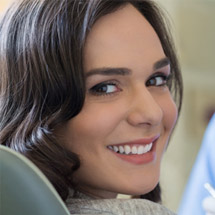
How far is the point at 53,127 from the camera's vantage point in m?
0.72

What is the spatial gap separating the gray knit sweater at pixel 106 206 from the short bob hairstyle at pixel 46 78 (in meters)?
0.02

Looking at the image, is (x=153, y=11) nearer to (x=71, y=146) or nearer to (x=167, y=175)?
(x=71, y=146)

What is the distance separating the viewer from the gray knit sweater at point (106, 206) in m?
0.70

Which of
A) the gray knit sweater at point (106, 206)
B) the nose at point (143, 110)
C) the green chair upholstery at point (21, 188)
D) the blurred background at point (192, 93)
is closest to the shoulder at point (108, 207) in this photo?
the gray knit sweater at point (106, 206)

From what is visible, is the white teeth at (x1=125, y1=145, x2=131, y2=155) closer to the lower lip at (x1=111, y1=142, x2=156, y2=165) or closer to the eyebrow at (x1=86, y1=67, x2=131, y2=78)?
the lower lip at (x1=111, y1=142, x2=156, y2=165)

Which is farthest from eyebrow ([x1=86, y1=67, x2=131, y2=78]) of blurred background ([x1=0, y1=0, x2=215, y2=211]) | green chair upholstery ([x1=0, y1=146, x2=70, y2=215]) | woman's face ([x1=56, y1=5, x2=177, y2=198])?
blurred background ([x1=0, y1=0, x2=215, y2=211])

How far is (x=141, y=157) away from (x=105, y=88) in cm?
13

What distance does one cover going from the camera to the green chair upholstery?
0.43 m

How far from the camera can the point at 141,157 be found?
76 cm

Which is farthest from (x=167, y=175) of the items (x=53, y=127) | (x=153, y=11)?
(x=53, y=127)

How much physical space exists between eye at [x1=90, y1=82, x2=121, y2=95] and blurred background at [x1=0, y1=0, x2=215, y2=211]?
3.94ft

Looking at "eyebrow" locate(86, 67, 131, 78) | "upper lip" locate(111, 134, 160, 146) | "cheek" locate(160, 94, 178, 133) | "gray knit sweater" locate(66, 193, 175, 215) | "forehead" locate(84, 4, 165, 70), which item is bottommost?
"gray knit sweater" locate(66, 193, 175, 215)

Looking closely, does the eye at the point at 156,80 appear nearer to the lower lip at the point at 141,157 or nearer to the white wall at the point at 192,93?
the lower lip at the point at 141,157

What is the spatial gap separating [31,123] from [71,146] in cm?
7
